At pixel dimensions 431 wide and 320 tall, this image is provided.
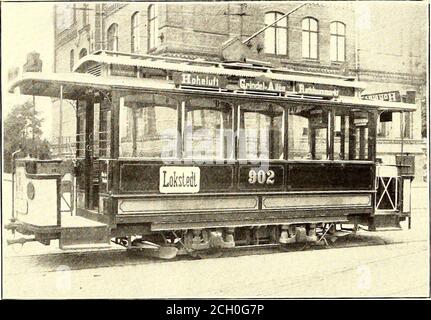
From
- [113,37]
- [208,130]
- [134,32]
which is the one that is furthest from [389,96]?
[113,37]

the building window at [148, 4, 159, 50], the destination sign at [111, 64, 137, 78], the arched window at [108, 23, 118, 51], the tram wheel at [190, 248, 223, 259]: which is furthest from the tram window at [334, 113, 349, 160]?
the arched window at [108, 23, 118, 51]

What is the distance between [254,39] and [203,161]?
25.3 feet

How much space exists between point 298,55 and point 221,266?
9669 millimetres

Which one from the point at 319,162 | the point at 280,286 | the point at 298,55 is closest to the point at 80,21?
the point at 298,55

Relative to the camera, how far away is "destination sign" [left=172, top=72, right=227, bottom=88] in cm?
834

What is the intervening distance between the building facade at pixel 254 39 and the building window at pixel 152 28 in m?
0.02

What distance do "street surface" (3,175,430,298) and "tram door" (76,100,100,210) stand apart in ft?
2.86

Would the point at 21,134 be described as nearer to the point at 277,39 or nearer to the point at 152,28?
the point at 152,28

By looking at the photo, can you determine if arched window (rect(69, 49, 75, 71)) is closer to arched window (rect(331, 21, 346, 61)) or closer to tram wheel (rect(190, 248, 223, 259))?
arched window (rect(331, 21, 346, 61))

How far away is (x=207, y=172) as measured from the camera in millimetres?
8562

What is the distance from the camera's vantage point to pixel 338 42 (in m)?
16.5

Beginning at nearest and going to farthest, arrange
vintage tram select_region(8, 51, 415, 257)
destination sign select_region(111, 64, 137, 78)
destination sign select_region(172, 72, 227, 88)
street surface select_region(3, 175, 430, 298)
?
1. street surface select_region(3, 175, 430, 298)
2. vintage tram select_region(8, 51, 415, 257)
3. destination sign select_region(111, 64, 137, 78)
4. destination sign select_region(172, 72, 227, 88)

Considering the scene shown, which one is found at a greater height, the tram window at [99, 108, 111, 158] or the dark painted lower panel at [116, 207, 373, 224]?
the tram window at [99, 108, 111, 158]

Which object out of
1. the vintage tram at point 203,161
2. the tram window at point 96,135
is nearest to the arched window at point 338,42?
the vintage tram at point 203,161
